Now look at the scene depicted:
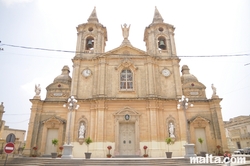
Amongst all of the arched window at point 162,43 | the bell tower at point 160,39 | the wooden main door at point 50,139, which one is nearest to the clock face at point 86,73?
the wooden main door at point 50,139

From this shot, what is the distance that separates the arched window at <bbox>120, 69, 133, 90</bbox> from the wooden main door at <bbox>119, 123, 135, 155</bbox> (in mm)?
4301

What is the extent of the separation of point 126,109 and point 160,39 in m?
11.3

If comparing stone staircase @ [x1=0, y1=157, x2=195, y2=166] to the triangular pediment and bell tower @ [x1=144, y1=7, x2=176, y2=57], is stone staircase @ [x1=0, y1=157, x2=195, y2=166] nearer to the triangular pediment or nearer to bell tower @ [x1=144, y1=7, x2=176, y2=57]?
the triangular pediment

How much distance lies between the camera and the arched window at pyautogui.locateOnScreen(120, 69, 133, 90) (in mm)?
22016

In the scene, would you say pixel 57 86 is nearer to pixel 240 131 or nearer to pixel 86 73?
pixel 86 73

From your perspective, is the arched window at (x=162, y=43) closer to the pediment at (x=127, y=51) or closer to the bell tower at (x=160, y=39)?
the bell tower at (x=160, y=39)

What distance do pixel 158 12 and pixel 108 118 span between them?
1784 centimetres

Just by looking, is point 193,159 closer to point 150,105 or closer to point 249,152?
point 150,105

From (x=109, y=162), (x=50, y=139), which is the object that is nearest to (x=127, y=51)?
(x=50, y=139)

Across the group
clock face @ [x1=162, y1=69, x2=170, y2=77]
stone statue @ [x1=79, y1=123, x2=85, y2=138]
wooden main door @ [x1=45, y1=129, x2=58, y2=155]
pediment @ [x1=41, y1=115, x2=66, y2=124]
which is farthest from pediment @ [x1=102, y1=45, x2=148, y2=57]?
wooden main door @ [x1=45, y1=129, x2=58, y2=155]

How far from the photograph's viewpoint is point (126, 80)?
22266 millimetres

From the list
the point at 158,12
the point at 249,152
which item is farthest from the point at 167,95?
the point at 249,152

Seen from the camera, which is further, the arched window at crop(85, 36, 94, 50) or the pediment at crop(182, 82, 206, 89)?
the arched window at crop(85, 36, 94, 50)

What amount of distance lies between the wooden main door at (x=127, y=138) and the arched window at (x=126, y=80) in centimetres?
430
